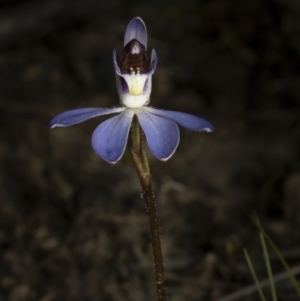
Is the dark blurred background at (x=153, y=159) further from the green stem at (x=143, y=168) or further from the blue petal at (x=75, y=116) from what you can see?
the blue petal at (x=75, y=116)

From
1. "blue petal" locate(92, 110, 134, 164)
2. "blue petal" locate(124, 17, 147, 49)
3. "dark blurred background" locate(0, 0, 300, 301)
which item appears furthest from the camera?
A: "dark blurred background" locate(0, 0, 300, 301)

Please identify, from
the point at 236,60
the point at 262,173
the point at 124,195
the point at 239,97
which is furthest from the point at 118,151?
the point at 236,60

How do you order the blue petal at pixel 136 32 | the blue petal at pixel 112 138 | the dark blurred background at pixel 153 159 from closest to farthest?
the blue petal at pixel 112 138
the blue petal at pixel 136 32
the dark blurred background at pixel 153 159

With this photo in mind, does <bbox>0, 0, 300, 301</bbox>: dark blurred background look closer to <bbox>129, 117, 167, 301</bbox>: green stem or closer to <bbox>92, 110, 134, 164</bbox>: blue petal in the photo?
<bbox>129, 117, 167, 301</bbox>: green stem

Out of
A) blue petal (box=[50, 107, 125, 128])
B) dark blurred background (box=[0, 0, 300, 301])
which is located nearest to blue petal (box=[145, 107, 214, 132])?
blue petal (box=[50, 107, 125, 128])

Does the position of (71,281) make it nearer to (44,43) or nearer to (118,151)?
(118,151)

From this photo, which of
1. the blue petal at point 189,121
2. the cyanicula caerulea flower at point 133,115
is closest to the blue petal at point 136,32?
the cyanicula caerulea flower at point 133,115
